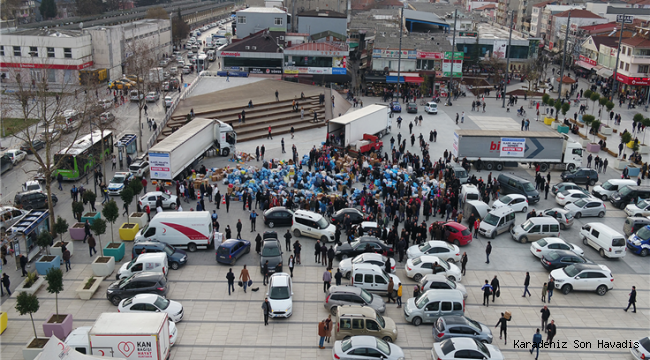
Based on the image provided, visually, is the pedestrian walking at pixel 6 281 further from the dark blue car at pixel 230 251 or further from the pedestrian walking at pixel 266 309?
the pedestrian walking at pixel 266 309

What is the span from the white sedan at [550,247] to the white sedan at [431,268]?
4.85 metres

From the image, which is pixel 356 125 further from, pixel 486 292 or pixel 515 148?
pixel 486 292

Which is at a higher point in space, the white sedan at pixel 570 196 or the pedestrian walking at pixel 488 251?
the white sedan at pixel 570 196

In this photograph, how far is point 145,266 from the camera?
930 inches

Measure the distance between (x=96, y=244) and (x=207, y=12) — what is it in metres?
140

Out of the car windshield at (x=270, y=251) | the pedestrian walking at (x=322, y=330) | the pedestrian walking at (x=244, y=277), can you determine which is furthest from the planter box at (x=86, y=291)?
the pedestrian walking at (x=322, y=330)

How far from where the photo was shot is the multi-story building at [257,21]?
75.3m

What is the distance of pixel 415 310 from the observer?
70.3 ft

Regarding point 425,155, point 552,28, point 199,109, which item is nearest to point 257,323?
point 425,155

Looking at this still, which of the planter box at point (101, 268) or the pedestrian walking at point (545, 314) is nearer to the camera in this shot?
the pedestrian walking at point (545, 314)

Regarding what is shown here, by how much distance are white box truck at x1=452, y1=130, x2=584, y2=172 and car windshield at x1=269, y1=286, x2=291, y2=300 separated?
2121cm

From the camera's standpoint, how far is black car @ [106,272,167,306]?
22359 mm

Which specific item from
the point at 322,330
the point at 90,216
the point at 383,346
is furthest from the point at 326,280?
the point at 90,216

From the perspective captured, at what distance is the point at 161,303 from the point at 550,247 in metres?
17.3
